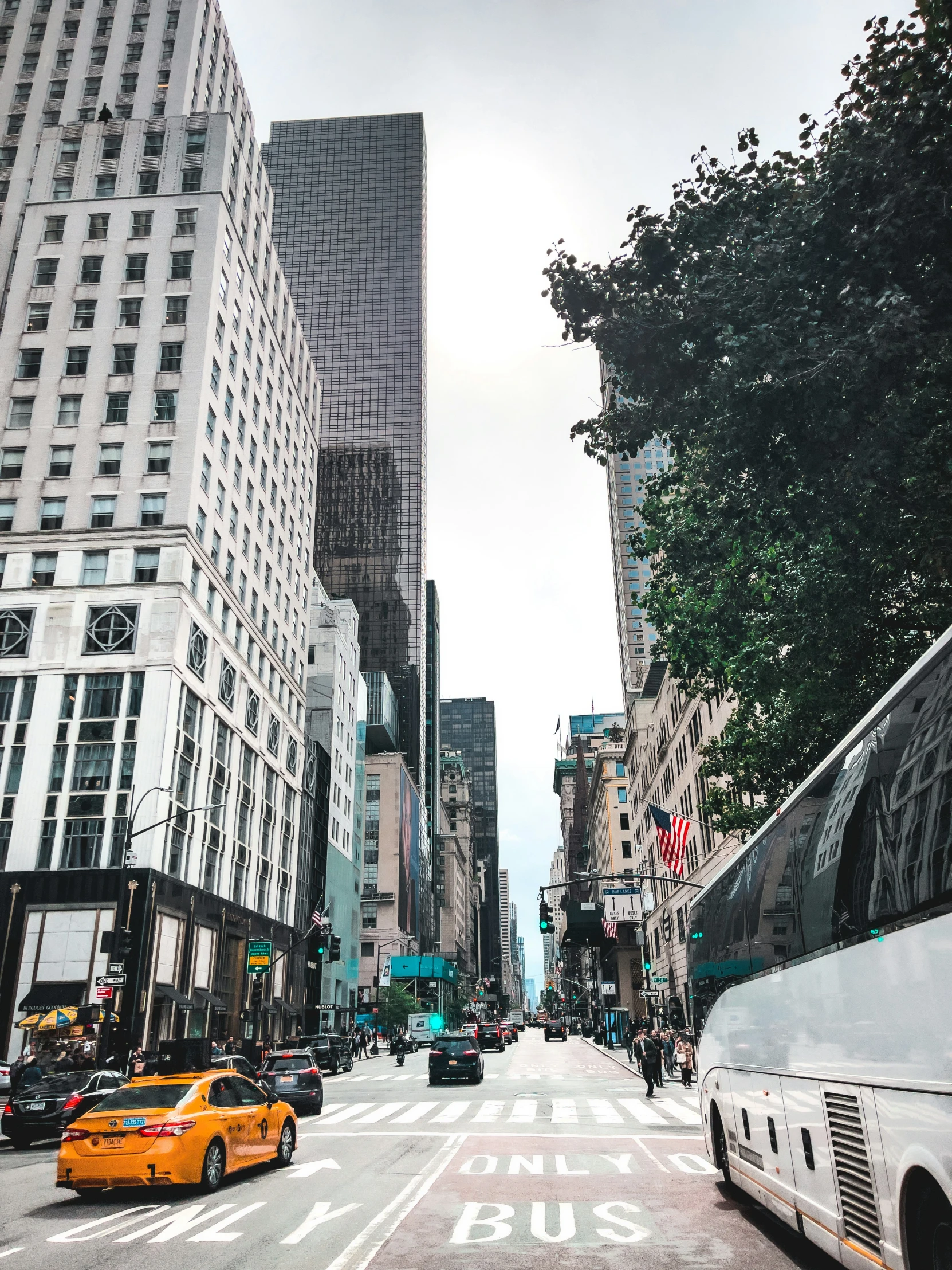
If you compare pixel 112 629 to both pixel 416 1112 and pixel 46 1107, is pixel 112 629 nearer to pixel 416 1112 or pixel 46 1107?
pixel 416 1112

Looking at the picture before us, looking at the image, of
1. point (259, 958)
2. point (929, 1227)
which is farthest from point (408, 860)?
point (929, 1227)

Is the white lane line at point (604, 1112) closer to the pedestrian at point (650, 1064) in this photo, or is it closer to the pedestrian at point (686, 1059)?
the pedestrian at point (650, 1064)

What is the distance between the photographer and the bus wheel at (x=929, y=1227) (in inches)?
207

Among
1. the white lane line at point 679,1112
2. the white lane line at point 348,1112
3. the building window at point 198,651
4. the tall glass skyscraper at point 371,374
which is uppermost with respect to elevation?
the tall glass skyscraper at point 371,374

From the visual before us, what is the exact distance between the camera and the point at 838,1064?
7008mm

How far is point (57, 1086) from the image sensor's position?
20.1 meters

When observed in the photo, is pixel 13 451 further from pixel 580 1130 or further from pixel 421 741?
pixel 421 741

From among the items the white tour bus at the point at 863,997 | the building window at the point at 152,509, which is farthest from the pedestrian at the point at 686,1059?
the building window at the point at 152,509

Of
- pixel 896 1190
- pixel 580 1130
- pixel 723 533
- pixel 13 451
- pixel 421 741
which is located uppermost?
pixel 421 741

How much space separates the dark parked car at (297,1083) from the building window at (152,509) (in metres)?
33.8

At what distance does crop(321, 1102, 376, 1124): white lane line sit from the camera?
23.4 metres

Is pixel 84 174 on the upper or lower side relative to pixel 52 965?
upper

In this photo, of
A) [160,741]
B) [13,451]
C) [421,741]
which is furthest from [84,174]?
[421,741]

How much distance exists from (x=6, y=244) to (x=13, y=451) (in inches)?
725
